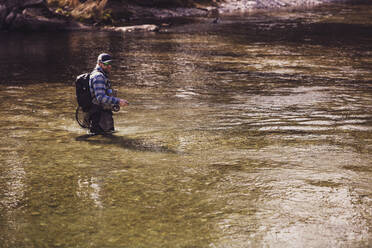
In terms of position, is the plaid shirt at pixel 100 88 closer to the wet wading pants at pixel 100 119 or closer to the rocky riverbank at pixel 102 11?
the wet wading pants at pixel 100 119

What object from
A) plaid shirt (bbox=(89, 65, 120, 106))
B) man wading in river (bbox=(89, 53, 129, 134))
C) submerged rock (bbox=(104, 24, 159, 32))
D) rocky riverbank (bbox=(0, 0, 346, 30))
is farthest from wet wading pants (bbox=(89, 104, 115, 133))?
rocky riverbank (bbox=(0, 0, 346, 30))

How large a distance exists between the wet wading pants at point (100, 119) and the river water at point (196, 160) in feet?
0.72

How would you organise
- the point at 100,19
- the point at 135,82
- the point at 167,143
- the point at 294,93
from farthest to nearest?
the point at 100,19 → the point at 135,82 → the point at 294,93 → the point at 167,143

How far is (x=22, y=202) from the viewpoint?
20.6 ft

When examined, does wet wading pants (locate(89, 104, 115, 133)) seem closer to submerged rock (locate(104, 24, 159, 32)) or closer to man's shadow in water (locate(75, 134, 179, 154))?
man's shadow in water (locate(75, 134, 179, 154))

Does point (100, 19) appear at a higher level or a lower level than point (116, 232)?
higher

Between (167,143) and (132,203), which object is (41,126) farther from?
(132,203)

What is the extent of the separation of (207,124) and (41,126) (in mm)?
3727

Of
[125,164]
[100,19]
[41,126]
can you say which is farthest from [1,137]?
[100,19]

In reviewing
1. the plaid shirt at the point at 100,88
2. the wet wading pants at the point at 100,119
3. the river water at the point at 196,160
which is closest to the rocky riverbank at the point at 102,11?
the river water at the point at 196,160

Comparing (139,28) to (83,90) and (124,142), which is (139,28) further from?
(124,142)

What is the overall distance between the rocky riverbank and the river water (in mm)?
18601

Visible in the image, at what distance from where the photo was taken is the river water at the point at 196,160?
18.0ft

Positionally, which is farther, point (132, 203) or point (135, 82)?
point (135, 82)
